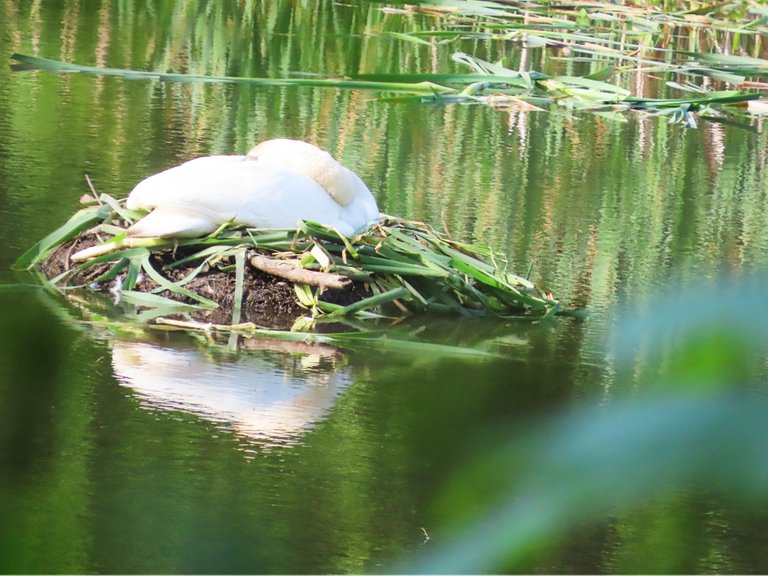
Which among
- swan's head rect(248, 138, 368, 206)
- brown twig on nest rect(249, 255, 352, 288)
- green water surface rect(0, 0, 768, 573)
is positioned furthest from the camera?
swan's head rect(248, 138, 368, 206)

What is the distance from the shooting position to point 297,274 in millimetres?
4301

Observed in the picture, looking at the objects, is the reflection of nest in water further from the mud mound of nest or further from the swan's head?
the swan's head

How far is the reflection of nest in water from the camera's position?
14.1 ft

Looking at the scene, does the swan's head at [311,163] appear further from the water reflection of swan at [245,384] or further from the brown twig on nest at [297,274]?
the water reflection of swan at [245,384]

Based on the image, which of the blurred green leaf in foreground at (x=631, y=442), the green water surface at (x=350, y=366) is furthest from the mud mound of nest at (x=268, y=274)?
the blurred green leaf in foreground at (x=631, y=442)

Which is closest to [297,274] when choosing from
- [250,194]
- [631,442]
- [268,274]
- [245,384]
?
[268,274]

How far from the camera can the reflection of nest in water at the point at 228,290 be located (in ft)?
14.1

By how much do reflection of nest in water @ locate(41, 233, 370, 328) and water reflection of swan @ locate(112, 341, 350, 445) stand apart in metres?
0.33

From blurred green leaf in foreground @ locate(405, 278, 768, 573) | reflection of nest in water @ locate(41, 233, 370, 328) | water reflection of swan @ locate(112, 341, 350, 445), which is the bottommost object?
water reflection of swan @ locate(112, 341, 350, 445)

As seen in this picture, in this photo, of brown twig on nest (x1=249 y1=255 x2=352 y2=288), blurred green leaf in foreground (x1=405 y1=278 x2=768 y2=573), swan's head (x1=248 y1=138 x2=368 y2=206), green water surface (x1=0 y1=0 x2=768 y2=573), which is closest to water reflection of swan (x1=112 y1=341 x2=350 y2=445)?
green water surface (x1=0 y1=0 x2=768 y2=573)

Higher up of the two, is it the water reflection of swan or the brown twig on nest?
the brown twig on nest

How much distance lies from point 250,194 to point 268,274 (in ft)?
0.86

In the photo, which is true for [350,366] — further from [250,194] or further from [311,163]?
[311,163]

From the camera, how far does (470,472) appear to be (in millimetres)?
635
